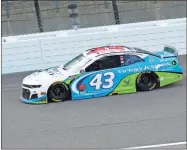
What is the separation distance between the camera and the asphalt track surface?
696 cm

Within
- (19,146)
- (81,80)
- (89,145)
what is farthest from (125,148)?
(81,80)

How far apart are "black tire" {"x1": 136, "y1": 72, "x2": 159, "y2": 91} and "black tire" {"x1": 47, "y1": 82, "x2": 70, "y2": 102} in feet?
5.96

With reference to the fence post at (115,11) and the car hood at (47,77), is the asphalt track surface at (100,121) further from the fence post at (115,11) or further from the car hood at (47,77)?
the fence post at (115,11)

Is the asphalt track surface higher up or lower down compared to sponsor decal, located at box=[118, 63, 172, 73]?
lower down

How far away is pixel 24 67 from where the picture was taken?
547 inches

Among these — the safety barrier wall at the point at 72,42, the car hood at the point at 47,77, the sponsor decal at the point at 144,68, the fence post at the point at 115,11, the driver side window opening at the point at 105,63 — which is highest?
the fence post at the point at 115,11

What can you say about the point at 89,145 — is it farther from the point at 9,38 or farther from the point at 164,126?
the point at 9,38

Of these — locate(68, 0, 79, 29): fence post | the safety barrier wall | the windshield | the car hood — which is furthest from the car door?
locate(68, 0, 79, 29): fence post

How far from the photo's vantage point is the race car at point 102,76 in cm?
992

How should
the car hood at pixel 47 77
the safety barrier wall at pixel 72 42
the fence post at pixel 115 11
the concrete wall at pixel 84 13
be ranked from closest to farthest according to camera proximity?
1. the car hood at pixel 47 77
2. the safety barrier wall at pixel 72 42
3. the concrete wall at pixel 84 13
4. the fence post at pixel 115 11

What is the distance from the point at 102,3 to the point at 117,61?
573 centimetres

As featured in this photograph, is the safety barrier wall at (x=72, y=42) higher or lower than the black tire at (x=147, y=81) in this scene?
higher

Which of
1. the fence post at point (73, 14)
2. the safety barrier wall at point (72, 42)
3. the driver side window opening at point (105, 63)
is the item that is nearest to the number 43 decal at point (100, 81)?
the driver side window opening at point (105, 63)

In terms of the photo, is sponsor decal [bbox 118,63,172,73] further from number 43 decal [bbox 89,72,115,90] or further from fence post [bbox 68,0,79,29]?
fence post [bbox 68,0,79,29]
